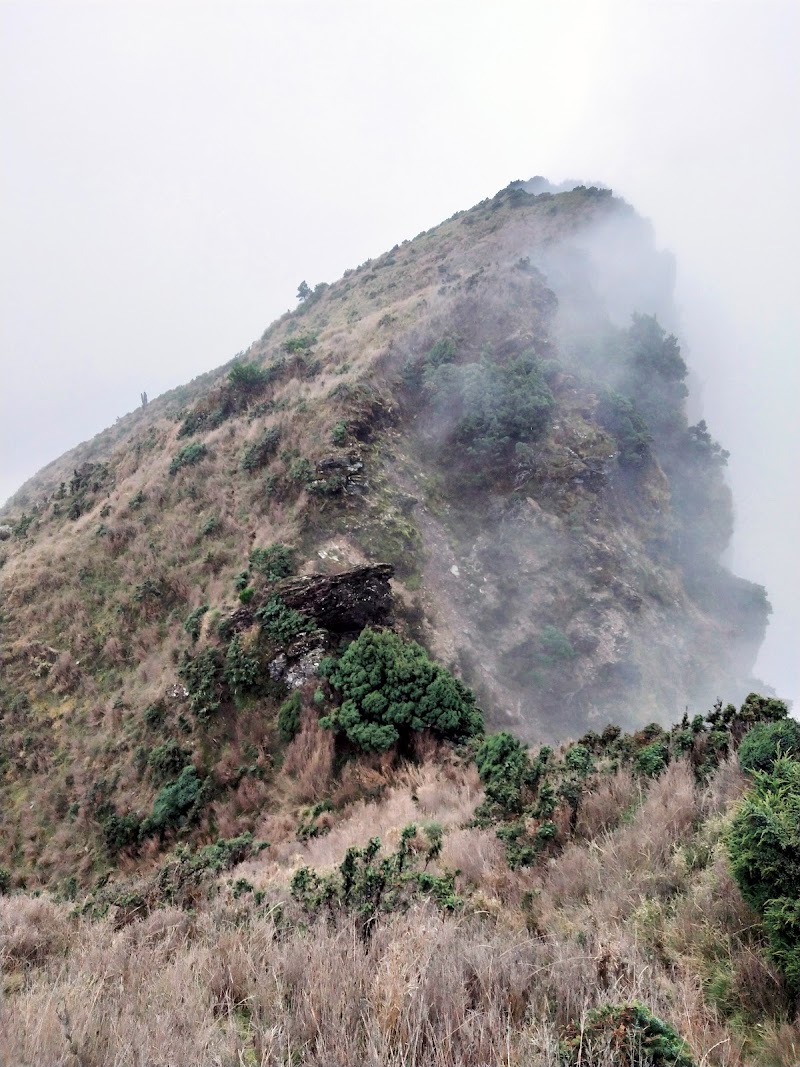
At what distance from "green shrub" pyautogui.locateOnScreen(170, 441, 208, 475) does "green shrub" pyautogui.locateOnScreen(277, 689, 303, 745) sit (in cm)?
1265

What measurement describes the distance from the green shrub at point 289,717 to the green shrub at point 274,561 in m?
3.44

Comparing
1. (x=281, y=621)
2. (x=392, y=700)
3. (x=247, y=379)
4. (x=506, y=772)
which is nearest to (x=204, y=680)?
(x=281, y=621)

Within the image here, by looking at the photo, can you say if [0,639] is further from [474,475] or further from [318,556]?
[474,475]

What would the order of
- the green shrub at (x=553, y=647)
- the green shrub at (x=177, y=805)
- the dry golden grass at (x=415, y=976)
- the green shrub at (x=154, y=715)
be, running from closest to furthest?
the dry golden grass at (x=415, y=976) < the green shrub at (x=177, y=805) < the green shrub at (x=154, y=715) < the green shrub at (x=553, y=647)

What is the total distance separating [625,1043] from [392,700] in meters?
9.17

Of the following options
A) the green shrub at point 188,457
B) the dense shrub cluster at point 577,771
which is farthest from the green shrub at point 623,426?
the dense shrub cluster at point 577,771

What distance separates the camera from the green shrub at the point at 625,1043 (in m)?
1.99

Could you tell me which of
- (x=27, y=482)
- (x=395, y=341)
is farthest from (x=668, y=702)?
(x=27, y=482)

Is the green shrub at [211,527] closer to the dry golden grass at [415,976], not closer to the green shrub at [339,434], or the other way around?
the green shrub at [339,434]

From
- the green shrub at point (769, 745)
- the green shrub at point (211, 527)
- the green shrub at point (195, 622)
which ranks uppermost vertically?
the green shrub at point (769, 745)

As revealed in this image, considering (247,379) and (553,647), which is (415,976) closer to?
(553,647)

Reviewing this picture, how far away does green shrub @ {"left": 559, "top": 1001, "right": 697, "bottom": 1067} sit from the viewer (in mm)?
1994

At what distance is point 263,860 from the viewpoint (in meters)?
7.79

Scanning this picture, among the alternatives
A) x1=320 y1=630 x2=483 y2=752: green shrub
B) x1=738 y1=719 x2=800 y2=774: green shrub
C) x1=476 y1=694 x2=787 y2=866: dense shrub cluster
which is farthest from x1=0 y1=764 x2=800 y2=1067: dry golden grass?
x1=320 y1=630 x2=483 y2=752: green shrub
